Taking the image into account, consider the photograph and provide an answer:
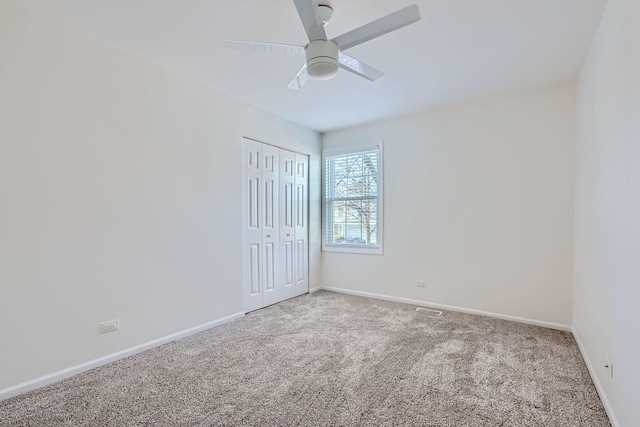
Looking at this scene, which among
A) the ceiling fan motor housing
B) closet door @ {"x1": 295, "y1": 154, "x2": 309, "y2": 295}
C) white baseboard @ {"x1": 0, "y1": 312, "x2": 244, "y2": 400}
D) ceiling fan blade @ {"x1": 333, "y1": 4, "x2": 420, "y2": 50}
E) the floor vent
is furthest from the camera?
closet door @ {"x1": 295, "y1": 154, "x2": 309, "y2": 295}

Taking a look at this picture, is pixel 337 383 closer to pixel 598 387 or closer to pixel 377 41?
pixel 598 387

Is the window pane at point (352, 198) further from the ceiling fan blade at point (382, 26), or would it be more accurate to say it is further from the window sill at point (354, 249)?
the ceiling fan blade at point (382, 26)

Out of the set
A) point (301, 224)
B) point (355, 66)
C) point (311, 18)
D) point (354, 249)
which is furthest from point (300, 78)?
point (354, 249)

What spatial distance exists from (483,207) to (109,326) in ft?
12.8

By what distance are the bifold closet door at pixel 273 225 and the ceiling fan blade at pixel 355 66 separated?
1.90 meters

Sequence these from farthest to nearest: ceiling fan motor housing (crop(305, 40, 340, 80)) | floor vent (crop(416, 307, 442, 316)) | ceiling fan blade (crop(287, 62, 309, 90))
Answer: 1. floor vent (crop(416, 307, 442, 316))
2. ceiling fan blade (crop(287, 62, 309, 90))
3. ceiling fan motor housing (crop(305, 40, 340, 80))

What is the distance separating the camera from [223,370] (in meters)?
2.37

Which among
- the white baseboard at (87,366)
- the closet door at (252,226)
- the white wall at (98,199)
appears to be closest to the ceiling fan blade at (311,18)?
the white wall at (98,199)

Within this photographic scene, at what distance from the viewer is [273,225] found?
13.6 feet

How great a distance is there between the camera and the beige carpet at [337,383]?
182cm

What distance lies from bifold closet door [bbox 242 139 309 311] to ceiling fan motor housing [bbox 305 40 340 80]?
1987 millimetres

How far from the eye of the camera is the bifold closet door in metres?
3.81

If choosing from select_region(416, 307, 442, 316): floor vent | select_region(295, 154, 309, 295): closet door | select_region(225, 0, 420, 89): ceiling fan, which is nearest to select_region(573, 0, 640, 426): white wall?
select_region(225, 0, 420, 89): ceiling fan

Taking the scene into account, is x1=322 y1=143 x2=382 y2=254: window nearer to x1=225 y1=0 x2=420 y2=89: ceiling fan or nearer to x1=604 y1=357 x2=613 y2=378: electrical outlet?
x1=225 y1=0 x2=420 y2=89: ceiling fan
